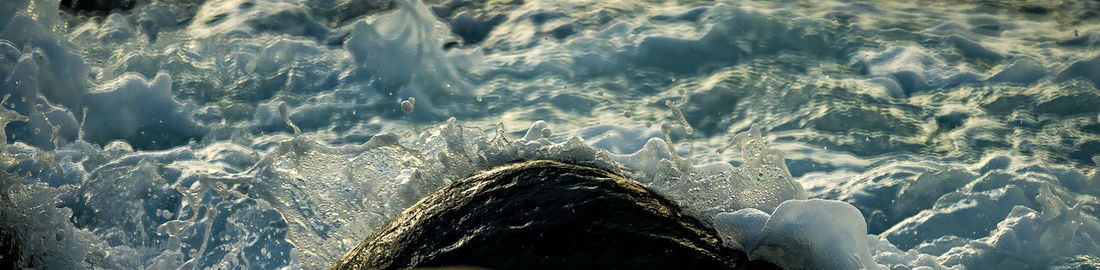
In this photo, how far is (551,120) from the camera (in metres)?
5.08

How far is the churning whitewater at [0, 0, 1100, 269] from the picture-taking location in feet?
9.14

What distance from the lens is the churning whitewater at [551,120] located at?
2.79 m

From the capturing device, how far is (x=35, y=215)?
2.87 metres

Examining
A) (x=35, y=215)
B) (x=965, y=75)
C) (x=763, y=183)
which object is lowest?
(x=965, y=75)

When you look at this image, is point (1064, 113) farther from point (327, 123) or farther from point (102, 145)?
point (102, 145)

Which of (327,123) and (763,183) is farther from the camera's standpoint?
(327,123)

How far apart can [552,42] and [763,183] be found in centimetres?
392

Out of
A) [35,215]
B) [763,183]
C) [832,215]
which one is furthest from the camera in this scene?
[35,215]

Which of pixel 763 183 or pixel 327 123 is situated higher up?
pixel 763 183

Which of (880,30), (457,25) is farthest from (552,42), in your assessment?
(880,30)

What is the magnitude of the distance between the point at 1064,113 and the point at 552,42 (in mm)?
A: 3017

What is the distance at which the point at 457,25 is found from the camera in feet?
22.4

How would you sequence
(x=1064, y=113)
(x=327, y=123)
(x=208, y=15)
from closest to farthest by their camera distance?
1. (x=1064, y=113)
2. (x=327, y=123)
3. (x=208, y=15)

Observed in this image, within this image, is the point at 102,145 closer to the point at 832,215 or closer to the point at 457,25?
the point at 457,25
